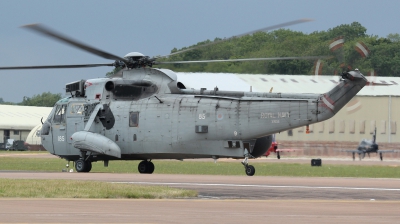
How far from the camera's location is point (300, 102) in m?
32.6

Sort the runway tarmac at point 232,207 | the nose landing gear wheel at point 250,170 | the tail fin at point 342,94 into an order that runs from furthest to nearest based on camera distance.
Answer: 1. the nose landing gear wheel at point 250,170
2. the tail fin at point 342,94
3. the runway tarmac at point 232,207

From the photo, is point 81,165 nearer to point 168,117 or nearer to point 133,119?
Answer: point 133,119

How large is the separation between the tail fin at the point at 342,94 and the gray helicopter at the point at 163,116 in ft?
0.12

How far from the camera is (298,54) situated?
66375mm

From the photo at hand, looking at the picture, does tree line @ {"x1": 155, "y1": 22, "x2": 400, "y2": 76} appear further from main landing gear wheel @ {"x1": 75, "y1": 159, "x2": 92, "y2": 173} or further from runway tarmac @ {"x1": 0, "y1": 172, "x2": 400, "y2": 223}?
runway tarmac @ {"x1": 0, "y1": 172, "x2": 400, "y2": 223}

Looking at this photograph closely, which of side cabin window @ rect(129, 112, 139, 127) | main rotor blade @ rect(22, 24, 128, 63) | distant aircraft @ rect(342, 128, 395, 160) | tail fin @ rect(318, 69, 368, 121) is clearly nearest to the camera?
main rotor blade @ rect(22, 24, 128, 63)

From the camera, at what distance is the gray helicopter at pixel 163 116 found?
107 ft

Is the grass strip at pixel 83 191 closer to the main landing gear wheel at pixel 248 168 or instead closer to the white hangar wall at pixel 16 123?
the main landing gear wheel at pixel 248 168

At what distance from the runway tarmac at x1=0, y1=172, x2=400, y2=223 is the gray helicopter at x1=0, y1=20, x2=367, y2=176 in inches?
318

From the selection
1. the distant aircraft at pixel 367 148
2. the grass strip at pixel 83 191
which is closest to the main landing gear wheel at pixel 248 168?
the grass strip at pixel 83 191

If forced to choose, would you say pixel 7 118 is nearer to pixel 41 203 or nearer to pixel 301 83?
pixel 301 83

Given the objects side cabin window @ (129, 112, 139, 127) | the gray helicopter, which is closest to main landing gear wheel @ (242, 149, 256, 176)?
the gray helicopter

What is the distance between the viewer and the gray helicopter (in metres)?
32.8

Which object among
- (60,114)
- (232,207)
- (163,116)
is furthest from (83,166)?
(232,207)
